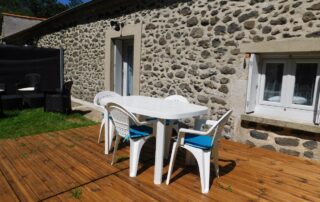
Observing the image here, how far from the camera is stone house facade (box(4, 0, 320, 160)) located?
11.0 ft

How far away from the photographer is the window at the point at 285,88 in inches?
135

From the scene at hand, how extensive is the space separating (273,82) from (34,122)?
4.99 m

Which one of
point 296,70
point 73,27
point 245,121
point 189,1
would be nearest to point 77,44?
point 73,27

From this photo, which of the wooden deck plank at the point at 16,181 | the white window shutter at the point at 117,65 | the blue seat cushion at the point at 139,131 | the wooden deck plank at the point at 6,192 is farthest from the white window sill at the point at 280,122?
the white window shutter at the point at 117,65

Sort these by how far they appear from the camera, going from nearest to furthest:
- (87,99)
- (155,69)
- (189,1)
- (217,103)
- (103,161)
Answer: (103,161), (217,103), (189,1), (155,69), (87,99)

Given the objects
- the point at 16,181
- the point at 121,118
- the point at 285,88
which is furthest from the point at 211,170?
the point at 16,181

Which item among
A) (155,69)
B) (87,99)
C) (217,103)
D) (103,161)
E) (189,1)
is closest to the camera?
(103,161)

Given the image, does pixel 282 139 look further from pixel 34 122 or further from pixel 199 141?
pixel 34 122

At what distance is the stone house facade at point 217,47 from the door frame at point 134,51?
25 mm

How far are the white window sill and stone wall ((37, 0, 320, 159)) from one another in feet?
0.74

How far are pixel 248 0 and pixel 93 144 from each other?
139 inches

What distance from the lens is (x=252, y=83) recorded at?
381cm

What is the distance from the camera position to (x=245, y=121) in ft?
13.1

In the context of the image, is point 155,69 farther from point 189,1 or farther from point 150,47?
point 189,1
